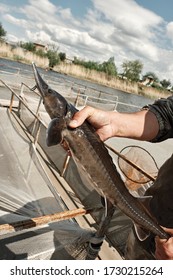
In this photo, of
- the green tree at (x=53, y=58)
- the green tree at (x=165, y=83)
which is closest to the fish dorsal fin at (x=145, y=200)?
the green tree at (x=53, y=58)

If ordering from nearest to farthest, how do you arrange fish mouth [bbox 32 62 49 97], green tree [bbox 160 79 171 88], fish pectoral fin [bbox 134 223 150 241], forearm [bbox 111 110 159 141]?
fish mouth [bbox 32 62 49 97]
fish pectoral fin [bbox 134 223 150 241]
forearm [bbox 111 110 159 141]
green tree [bbox 160 79 171 88]

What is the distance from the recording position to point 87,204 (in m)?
5.46

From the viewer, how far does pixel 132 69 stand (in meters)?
81.8

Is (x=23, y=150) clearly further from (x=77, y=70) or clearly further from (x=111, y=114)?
(x=77, y=70)

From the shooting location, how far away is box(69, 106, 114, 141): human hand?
6.29 feet

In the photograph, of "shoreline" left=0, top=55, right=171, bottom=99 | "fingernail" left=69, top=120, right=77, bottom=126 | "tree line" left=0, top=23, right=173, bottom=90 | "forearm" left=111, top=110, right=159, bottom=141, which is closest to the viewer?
"fingernail" left=69, top=120, right=77, bottom=126

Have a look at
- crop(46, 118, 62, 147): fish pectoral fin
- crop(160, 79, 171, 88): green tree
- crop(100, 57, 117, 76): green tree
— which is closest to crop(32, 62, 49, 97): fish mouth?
crop(46, 118, 62, 147): fish pectoral fin

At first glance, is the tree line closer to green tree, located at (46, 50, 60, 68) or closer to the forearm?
green tree, located at (46, 50, 60, 68)

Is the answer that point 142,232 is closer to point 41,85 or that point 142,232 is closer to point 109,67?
point 41,85

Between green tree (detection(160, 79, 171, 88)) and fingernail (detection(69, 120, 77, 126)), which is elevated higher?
green tree (detection(160, 79, 171, 88))

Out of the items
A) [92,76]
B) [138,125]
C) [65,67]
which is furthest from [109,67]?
[138,125]

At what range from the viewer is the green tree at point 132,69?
81562 millimetres

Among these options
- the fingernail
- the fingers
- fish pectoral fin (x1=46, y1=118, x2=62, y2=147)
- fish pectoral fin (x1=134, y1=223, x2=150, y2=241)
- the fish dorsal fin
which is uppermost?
the fingers

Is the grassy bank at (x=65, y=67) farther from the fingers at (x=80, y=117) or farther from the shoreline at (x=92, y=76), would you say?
the fingers at (x=80, y=117)
